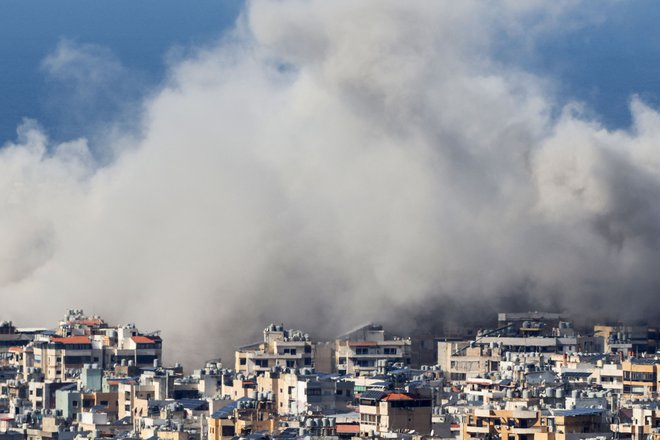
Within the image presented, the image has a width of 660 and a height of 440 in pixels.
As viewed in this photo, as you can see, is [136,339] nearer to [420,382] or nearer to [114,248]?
[420,382]

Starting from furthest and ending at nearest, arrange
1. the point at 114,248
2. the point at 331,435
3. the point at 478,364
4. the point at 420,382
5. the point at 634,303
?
the point at 114,248 < the point at 634,303 < the point at 478,364 < the point at 420,382 < the point at 331,435

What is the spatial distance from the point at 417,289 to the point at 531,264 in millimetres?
3537

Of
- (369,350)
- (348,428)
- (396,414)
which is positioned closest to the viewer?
(348,428)

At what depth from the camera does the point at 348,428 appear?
4653 cm

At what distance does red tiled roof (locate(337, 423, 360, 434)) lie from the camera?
46.1 meters

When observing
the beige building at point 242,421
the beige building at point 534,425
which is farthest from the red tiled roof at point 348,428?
the beige building at point 534,425

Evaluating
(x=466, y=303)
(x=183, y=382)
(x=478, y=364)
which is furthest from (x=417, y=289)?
(x=183, y=382)

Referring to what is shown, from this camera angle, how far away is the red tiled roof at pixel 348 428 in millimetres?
46112

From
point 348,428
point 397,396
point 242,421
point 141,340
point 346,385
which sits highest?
point 141,340

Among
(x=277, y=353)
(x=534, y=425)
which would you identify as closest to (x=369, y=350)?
(x=277, y=353)

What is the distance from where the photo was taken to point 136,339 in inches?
2581

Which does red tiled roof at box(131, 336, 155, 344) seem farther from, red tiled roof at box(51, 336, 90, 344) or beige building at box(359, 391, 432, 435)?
beige building at box(359, 391, 432, 435)

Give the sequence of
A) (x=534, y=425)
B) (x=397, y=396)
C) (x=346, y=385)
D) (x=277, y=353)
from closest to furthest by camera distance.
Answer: (x=534, y=425) → (x=397, y=396) → (x=346, y=385) → (x=277, y=353)

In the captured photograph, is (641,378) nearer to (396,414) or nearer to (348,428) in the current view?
(396,414)
